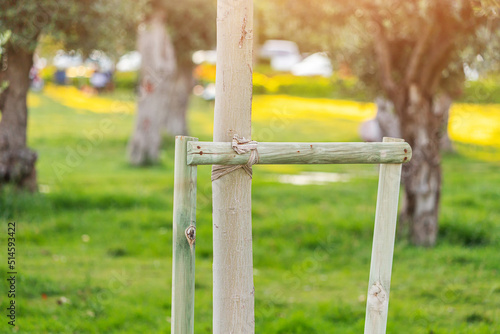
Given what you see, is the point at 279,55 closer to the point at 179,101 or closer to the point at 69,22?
the point at 179,101

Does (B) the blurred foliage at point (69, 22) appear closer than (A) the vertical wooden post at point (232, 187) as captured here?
No

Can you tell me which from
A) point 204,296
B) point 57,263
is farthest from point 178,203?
point 57,263

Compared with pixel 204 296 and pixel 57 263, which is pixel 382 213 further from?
→ pixel 57 263

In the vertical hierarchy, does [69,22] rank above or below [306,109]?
below

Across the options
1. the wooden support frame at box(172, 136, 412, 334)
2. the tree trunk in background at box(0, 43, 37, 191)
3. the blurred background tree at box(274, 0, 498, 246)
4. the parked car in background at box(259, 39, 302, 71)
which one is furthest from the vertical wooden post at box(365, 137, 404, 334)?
the parked car in background at box(259, 39, 302, 71)

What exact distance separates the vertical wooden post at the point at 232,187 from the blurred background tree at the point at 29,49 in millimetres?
6253

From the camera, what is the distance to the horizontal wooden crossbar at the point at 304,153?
3.52 metres

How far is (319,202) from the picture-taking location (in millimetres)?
12016

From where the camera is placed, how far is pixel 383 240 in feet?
12.9

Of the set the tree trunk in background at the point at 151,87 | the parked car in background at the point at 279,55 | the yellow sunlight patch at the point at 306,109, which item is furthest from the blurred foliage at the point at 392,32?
the parked car in background at the point at 279,55

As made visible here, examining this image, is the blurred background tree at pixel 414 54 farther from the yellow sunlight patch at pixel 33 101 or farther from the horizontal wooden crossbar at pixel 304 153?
the yellow sunlight patch at pixel 33 101

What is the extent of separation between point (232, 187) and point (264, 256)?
16.4 ft

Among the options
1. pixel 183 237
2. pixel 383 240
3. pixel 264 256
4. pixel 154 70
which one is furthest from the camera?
pixel 154 70

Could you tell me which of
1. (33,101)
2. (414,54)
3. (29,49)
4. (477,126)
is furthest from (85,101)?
(414,54)
